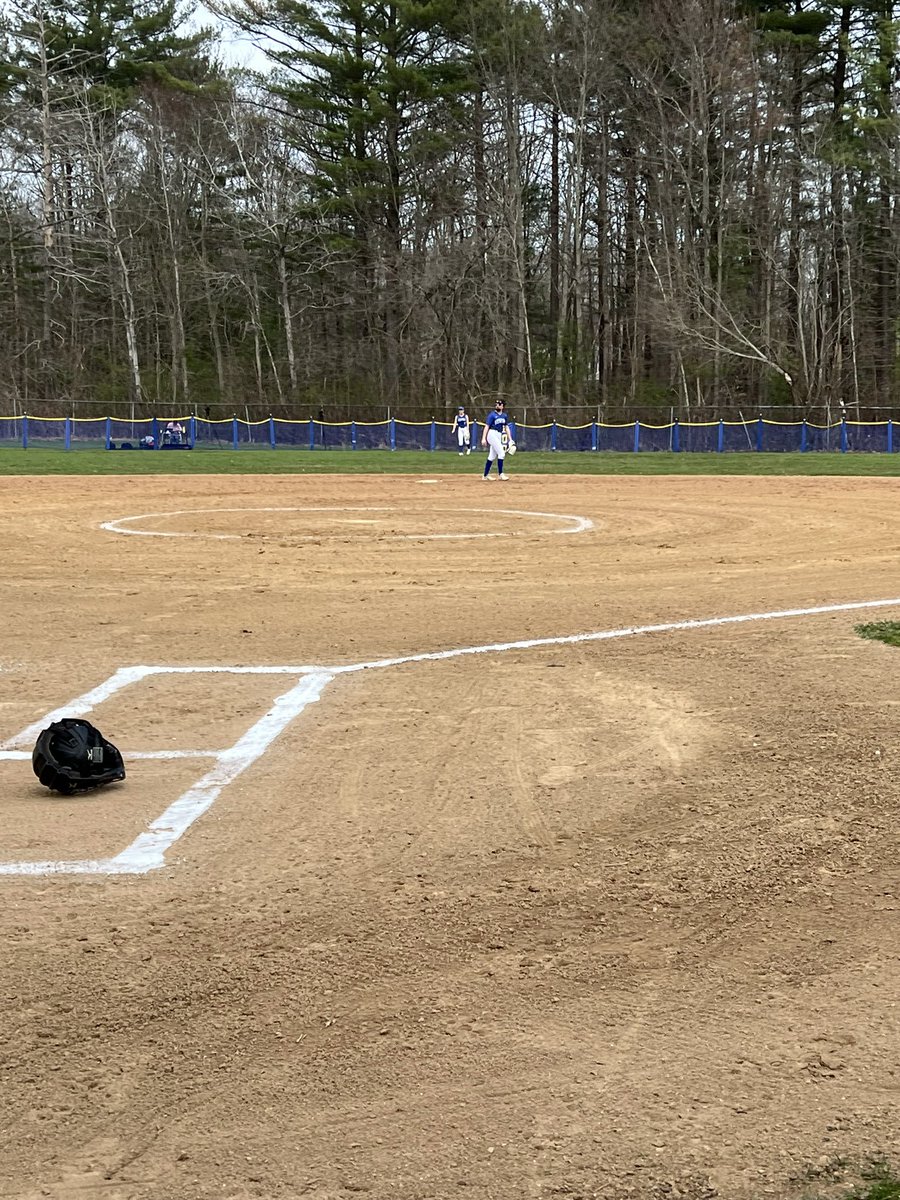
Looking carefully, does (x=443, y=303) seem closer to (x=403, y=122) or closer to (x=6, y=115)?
(x=403, y=122)

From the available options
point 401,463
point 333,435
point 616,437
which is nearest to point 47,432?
point 333,435

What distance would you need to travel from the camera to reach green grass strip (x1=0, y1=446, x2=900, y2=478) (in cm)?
3186

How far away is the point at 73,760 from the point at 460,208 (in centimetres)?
5574

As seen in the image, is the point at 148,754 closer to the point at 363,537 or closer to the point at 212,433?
the point at 363,537

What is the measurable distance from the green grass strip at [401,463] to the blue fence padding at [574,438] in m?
2.84

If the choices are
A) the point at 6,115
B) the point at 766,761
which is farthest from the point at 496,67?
the point at 766,761

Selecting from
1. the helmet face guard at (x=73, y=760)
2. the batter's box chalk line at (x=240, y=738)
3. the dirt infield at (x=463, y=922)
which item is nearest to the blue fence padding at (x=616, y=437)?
the batter's box chalk line at (x=240, y=738)

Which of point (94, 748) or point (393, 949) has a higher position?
point (94, 748)

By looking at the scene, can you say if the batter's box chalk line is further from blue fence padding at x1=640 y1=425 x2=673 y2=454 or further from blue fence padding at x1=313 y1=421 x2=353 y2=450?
blue fence padding at x1=313 y1=421 x2=353 y2=450

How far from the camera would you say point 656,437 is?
46.0m

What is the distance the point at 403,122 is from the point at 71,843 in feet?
182

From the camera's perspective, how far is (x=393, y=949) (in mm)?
3867

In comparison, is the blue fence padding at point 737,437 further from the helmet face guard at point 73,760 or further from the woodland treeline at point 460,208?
the helmet face guard at point 73,760

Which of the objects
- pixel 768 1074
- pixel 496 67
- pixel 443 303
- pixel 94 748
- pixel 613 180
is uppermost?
pixel 496 67
